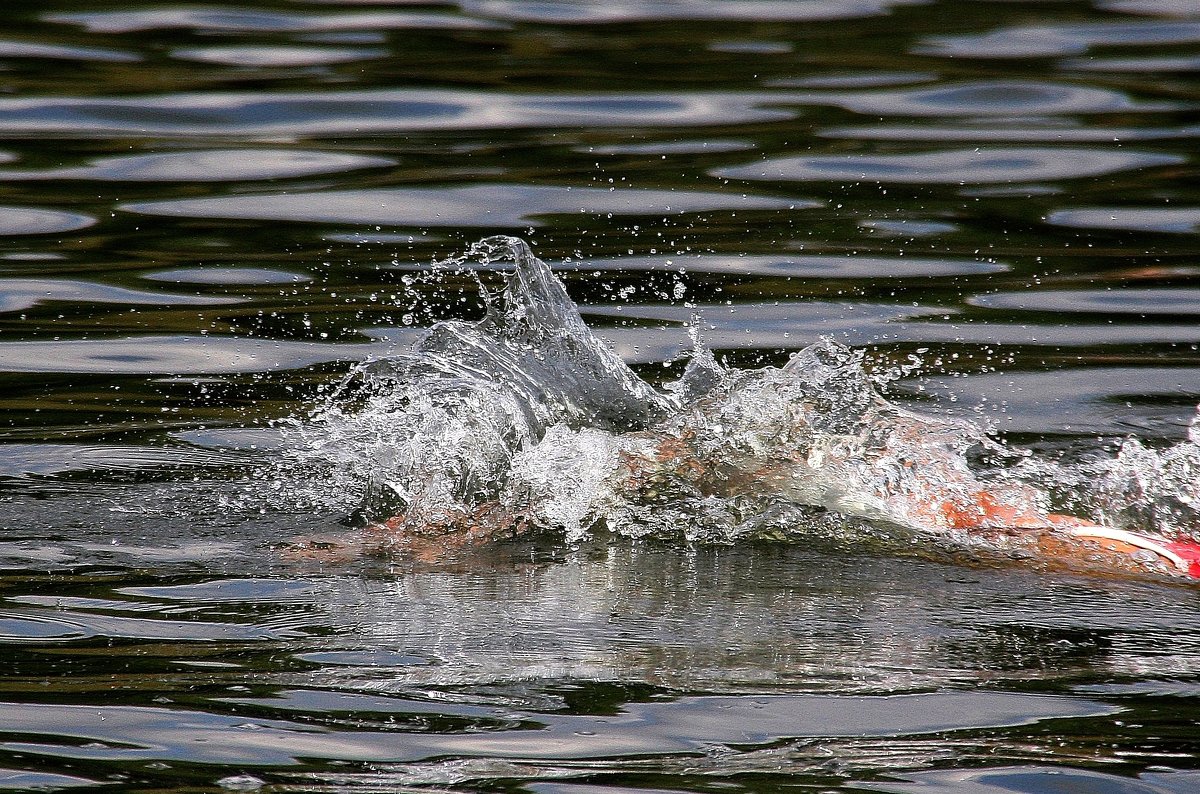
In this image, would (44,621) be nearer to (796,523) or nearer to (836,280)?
(796,523)

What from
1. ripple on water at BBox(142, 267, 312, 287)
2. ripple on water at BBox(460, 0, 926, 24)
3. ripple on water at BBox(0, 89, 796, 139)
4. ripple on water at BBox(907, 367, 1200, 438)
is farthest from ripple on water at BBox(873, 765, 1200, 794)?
ripple on water at BBox(460, 0, 926, 24)

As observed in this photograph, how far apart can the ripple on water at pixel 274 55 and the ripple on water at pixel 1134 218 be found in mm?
5129

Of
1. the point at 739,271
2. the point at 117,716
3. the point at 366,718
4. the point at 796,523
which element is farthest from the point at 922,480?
the point at 739,271

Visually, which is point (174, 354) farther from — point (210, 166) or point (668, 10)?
point (668, 10)

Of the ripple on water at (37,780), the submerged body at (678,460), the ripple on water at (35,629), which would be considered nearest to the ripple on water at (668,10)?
the submerged body at (678,460)

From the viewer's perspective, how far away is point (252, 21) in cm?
1225

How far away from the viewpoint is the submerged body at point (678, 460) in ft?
16.5

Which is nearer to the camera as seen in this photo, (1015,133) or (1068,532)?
(1068,532)

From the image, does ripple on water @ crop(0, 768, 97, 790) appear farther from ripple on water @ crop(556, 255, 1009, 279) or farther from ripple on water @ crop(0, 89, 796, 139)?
ripple on water @ crop(0, 89, 796, 139)

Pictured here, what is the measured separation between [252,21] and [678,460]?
8.15 m

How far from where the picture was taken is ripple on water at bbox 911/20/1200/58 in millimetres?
11742

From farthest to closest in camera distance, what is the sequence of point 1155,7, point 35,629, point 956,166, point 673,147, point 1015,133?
point 1155,7
point 1015,133
point 673,147
point 956,166
point 35,629

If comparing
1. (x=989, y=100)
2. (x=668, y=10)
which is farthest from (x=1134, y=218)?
(x=668, y=10)

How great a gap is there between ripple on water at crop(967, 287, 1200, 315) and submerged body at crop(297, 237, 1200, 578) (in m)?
2.27
